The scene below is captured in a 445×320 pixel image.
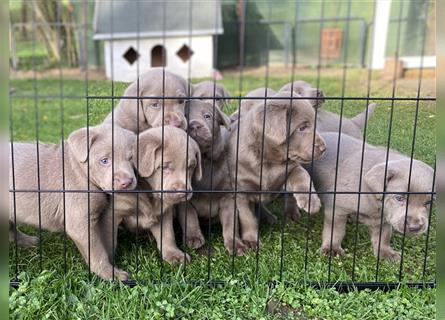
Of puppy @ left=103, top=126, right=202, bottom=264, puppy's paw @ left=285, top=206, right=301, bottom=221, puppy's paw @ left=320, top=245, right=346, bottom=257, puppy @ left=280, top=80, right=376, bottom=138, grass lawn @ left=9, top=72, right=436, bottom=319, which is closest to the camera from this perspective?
grass lawn @ left=9, top=72, right=436, bottom=319

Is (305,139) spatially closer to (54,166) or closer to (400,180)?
(400,180)

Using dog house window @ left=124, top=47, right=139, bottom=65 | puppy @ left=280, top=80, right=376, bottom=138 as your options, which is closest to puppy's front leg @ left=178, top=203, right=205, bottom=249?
puppy @ left=280, top=80, right=376, bottom=138

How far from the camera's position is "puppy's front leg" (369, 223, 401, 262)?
3.64 m

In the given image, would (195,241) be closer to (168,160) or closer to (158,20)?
(168,160)

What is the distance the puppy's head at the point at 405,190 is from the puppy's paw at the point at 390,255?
0.37 m

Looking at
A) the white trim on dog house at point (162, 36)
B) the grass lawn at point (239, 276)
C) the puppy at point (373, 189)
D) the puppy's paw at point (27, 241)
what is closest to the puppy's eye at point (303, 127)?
the grass lawn at point (239, 276)

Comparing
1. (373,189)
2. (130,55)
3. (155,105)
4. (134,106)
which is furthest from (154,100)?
(130,55)

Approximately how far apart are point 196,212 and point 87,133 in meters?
1.07

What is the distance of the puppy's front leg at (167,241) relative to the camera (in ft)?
11.5

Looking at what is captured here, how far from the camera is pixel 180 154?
3.20 m

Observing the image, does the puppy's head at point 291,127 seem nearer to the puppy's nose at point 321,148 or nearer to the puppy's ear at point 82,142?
the puppy's nose at point 321,148

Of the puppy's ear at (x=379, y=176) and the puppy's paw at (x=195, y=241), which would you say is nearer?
the puppy's ear at (x=379, y=176)

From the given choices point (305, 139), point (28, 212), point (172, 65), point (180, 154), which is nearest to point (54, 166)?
point (28, 212)

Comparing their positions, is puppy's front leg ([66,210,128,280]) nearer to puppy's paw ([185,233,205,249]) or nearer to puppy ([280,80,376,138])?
puppy's paw ([185,233,205,249])
